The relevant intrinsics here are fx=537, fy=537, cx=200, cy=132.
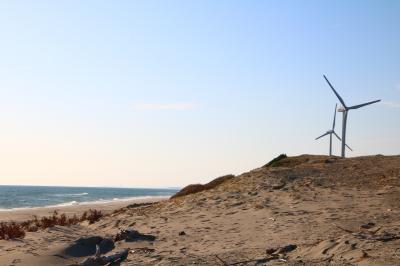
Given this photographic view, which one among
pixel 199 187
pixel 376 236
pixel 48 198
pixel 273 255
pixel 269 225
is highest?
pixel 48 198

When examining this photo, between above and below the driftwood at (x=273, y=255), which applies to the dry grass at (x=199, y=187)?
above

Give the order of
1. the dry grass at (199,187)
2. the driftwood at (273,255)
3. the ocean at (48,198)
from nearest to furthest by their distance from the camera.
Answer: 1. the driftwood at (273,255)
2. the dry grass at (199,187)
3. the ocean at (48,198)

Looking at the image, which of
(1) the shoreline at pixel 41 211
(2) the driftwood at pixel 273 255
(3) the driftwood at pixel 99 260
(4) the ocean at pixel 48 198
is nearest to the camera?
(2) the driftwood at pixel 273 255

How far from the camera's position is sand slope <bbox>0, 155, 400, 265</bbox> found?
9914mm

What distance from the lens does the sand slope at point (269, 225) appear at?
9914mm

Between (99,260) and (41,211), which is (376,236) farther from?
(41,211)

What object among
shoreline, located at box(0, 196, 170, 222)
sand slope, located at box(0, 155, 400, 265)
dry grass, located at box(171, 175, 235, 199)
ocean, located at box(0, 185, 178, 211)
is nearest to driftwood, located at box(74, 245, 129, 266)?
sand slope, located at box(0, 155, 400, 265)

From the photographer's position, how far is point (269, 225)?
1373 centimetres

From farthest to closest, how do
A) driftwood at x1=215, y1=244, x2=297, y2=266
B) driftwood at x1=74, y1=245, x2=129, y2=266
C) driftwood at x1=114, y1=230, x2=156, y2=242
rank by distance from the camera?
1. driftwood at x1=114, y1=230, x2=156, y2=242
2. driftwood at x1=74, y1=245, x2=129, y2=266
3. driftwood at x1=215, y1=244, x2=297, y2=266

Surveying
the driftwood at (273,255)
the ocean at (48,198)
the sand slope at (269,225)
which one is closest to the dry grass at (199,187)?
the sand slope at (269,225)

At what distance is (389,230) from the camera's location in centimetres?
1087

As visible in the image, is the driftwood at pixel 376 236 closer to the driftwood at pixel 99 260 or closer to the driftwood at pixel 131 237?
the driftwood at pixel 99 260

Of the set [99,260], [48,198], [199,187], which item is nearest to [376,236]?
[99,260]

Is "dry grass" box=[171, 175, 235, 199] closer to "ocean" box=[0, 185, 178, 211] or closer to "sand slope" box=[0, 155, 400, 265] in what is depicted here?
"sand slope" box=[0, 155, 400, 265]
